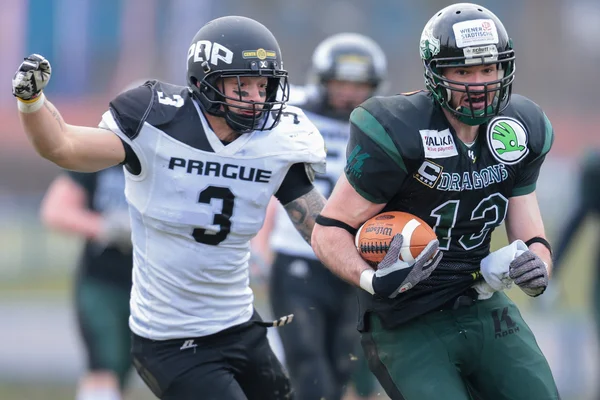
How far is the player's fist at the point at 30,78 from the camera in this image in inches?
→ 146

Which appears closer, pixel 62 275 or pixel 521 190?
pixel 521 190

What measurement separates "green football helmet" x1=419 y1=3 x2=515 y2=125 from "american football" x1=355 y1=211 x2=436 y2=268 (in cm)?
42

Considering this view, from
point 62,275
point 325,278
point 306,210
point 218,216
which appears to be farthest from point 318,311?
point 62,275

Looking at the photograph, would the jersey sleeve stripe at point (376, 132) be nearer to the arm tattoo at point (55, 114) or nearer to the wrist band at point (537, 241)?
the wrist band at point (537, 241)

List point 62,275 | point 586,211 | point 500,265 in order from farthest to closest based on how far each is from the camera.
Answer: point 62,275 < point 586,211 < point 500,265

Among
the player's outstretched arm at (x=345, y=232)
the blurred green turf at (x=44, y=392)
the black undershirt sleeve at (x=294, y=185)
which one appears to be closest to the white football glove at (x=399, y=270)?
the player's outstretched arm at (x=345, y=232)

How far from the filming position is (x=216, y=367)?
4.30 metres

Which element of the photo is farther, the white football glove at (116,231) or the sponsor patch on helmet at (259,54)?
the white football glove at (116,231)

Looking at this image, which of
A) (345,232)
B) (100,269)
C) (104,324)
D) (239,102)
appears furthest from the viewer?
(100,269)

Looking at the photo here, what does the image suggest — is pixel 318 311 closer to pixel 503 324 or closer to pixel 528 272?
pixel 503 324

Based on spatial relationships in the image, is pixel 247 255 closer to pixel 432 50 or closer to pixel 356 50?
pixel 432 50

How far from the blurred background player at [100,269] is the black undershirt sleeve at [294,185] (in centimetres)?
199

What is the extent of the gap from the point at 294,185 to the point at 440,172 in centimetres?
76

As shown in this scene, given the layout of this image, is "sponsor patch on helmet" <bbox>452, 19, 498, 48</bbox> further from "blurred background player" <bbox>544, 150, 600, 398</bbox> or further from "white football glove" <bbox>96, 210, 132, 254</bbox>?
"blurred background player" <bbox>544, 150, 600, 398</bbox>
